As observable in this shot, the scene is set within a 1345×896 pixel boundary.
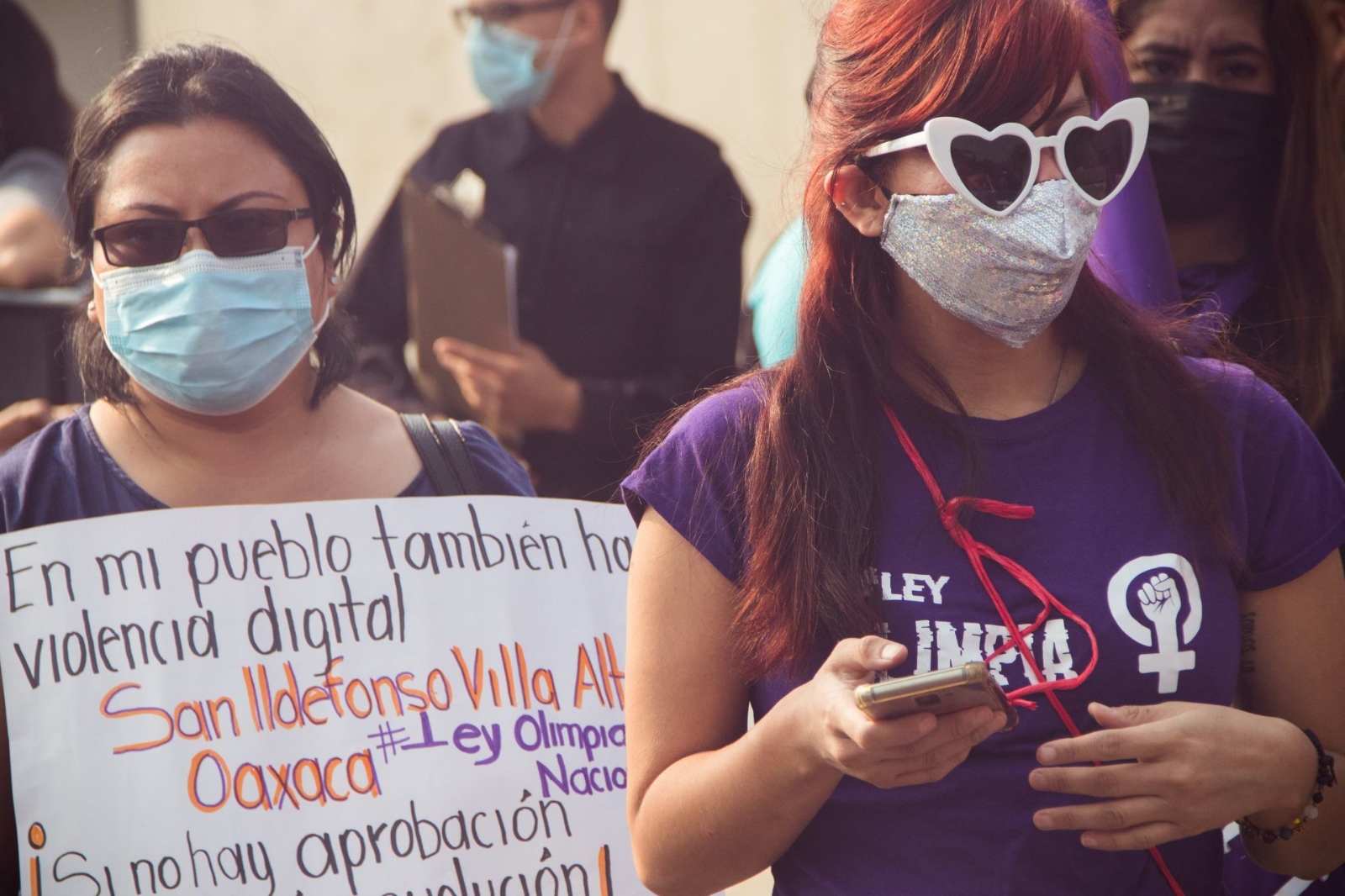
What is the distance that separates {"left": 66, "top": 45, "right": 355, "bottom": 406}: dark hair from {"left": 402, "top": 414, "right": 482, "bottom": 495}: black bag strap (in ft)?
0.64

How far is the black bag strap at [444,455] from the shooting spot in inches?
100.0

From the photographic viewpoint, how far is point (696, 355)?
3.84 m

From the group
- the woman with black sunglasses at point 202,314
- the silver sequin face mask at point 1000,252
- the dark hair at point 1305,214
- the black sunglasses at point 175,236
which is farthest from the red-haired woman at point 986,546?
the black sunglasses at point 175,236

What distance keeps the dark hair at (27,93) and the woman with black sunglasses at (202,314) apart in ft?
5.23


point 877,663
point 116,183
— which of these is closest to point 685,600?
point 877,663

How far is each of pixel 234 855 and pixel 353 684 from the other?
12.2 inches

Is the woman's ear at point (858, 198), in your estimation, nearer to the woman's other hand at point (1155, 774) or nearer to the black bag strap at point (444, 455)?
the woman's other hand at point (1155, 774)

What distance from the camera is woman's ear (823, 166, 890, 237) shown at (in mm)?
1963

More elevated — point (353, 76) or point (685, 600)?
point (353, 76)

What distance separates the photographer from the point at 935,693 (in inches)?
58.0

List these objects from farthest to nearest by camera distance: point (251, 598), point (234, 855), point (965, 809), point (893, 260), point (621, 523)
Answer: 1. point (621, 523)
2. point (251, 598)
3. point (234, 855)
4. point (893, 260)
5. point (965, 809)

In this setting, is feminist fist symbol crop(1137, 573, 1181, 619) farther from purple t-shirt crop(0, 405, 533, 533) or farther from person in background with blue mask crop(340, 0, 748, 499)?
person in background with blue mask crop(340, 0, 748, 499)

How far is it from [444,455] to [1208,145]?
1.54 metres

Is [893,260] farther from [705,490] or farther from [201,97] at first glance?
[201,97]
